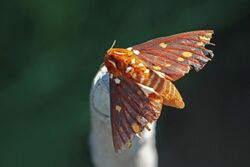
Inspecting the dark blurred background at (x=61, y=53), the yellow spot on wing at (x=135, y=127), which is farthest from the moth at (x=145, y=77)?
the dark blurred background at (x=61, y=53)

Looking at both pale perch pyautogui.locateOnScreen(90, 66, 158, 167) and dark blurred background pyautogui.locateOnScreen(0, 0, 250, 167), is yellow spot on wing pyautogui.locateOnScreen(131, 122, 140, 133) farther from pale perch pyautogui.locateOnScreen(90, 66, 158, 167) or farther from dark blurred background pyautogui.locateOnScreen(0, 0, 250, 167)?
dark blurred background pyautogui.locateOnScreen(0, 0, 250, 167)

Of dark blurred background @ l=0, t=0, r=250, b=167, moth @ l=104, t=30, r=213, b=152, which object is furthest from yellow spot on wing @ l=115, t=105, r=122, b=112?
dark blurred background @ l=0, t=0, r=250, b=167

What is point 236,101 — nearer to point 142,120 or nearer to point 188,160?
point 188,160

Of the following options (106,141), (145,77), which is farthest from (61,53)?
(145,77)

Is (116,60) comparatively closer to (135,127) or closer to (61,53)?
(135,127)

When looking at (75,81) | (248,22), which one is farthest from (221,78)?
(75,81)
